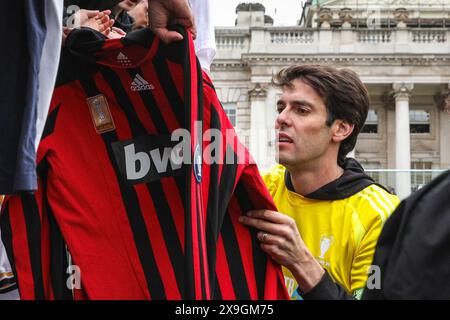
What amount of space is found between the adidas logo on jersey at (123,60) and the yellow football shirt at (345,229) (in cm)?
113

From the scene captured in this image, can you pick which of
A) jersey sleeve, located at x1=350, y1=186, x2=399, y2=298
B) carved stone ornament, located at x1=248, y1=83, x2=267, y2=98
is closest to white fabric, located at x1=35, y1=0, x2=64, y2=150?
jersey sleeve, located at x1=350, y1=186, x2=399, y2=298

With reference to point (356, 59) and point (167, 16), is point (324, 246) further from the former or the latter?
point (356, 59)

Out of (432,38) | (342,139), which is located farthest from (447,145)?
(342,139)

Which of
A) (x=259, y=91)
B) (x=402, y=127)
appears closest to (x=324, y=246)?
(x=259, y=91)

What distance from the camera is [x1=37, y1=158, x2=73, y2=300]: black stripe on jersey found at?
1.95m

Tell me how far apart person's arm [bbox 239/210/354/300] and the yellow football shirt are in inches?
13.5

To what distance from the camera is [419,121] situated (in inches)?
1187

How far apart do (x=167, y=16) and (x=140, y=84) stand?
0.32m

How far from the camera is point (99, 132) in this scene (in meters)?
2.07

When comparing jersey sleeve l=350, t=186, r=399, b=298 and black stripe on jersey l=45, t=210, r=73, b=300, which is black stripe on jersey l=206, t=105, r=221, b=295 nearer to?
black stripe on jersey l=45, t=210, r=73, b=300

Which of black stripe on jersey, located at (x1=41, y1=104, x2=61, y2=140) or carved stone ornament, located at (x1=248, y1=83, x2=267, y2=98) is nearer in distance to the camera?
black stripe on jersey, located at (x1=41, y1=104, x2=61, y2=140)

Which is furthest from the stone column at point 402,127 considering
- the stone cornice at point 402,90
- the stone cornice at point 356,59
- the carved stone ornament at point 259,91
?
the carved stone ornament at point 259,91

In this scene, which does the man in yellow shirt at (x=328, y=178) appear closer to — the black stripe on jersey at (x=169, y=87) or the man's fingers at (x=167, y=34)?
the black stripe on jersey at (x=169, y=87)

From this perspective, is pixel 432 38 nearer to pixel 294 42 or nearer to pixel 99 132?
pixel 294 42
